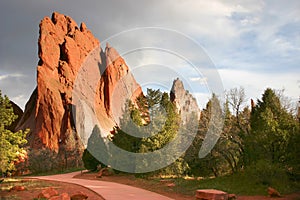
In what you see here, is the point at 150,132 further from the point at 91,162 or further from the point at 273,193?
the point at 273,193

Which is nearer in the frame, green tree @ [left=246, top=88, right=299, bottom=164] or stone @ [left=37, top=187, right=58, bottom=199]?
stone @ [left=37, top=187, right=58, bottom=199]

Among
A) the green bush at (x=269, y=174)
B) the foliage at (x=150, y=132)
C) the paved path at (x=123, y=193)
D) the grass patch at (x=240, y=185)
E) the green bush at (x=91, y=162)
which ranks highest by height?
the foliage at (x=150, y=132)

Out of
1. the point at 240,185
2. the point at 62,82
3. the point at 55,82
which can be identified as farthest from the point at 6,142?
the point at 62,82

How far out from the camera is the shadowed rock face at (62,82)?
207 feet

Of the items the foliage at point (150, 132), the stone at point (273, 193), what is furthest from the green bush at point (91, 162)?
the stone at point (273, 193)

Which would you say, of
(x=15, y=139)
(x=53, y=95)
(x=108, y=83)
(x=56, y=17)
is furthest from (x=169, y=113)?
(x=56, y=17)

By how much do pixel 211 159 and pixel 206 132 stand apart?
2203 mm

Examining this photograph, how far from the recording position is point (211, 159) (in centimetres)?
2391

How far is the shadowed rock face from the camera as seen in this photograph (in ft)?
207

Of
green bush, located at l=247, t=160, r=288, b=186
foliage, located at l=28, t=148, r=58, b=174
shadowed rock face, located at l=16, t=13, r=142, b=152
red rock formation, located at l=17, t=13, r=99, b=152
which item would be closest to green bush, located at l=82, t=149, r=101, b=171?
foliage, located at l=28, t=148, r=58, b=174

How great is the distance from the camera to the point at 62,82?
72188mm

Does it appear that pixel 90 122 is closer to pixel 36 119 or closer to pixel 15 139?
pixel 36 119

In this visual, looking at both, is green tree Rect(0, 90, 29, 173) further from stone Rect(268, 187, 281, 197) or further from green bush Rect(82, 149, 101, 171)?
stone Rect(268, 187, 281, 197)

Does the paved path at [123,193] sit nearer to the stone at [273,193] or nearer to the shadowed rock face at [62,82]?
the stone at [273,193]
